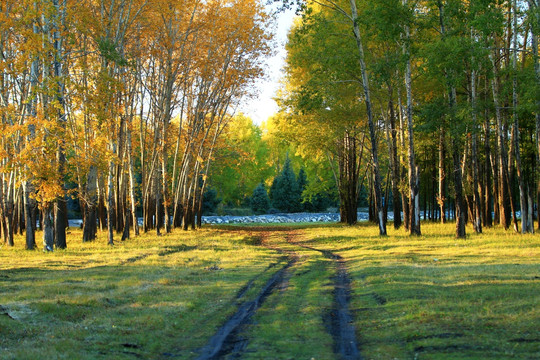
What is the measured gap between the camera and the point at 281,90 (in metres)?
41.3

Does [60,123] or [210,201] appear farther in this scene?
[210,201]

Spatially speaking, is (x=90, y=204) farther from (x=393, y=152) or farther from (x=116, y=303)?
(x=393, y=152)

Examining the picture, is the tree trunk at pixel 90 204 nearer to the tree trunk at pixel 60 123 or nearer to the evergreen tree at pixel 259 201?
the tree trunk at pixel 60 123

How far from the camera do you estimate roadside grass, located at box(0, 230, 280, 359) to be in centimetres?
745

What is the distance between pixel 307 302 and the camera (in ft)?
34.6

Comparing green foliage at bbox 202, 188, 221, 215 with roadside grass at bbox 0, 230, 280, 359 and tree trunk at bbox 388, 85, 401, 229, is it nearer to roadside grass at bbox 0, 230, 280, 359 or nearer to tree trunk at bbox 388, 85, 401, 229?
tree trunk at bbox 388, 85, 401, 229

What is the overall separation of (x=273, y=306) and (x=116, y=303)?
3.14 m

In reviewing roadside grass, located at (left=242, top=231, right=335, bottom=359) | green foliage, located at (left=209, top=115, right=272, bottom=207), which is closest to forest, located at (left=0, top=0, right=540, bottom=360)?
roadside grass, located at (left=242, top=231, right=335, bottom=359)

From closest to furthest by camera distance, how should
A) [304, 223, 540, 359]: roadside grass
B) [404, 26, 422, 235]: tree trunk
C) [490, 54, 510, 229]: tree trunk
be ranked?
[304, 223, 540, 359]: roadside grass
[404, 26, 422, 235]: tree trunk
[490, 54, 510, 229]: tree trunk

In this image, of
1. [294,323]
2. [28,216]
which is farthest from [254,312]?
[28,216]

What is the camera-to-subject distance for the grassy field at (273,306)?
727 centimetres

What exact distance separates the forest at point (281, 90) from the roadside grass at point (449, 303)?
743cm

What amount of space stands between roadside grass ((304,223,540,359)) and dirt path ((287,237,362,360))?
162 mm

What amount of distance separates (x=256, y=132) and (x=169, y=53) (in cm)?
7310
